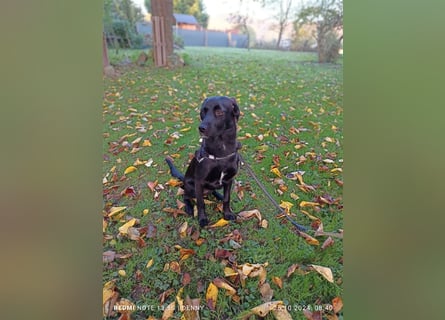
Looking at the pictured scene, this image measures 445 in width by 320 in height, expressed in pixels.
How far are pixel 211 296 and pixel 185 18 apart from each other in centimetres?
113

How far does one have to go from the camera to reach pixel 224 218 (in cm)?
127

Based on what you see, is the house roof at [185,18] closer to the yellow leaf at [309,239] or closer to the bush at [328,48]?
the bush at [328,48]

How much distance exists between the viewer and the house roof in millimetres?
1218

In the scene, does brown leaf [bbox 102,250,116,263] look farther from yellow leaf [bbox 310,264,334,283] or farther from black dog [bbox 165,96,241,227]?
yellow leaf [bbox 310,264,334,283]

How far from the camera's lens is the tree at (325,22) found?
124 cm

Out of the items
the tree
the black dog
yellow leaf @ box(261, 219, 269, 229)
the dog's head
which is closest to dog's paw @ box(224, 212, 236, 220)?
the black dog

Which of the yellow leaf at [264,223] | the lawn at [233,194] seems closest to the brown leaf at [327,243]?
the lawn at [233,194]

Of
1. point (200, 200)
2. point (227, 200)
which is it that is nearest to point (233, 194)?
point (227, 200)
